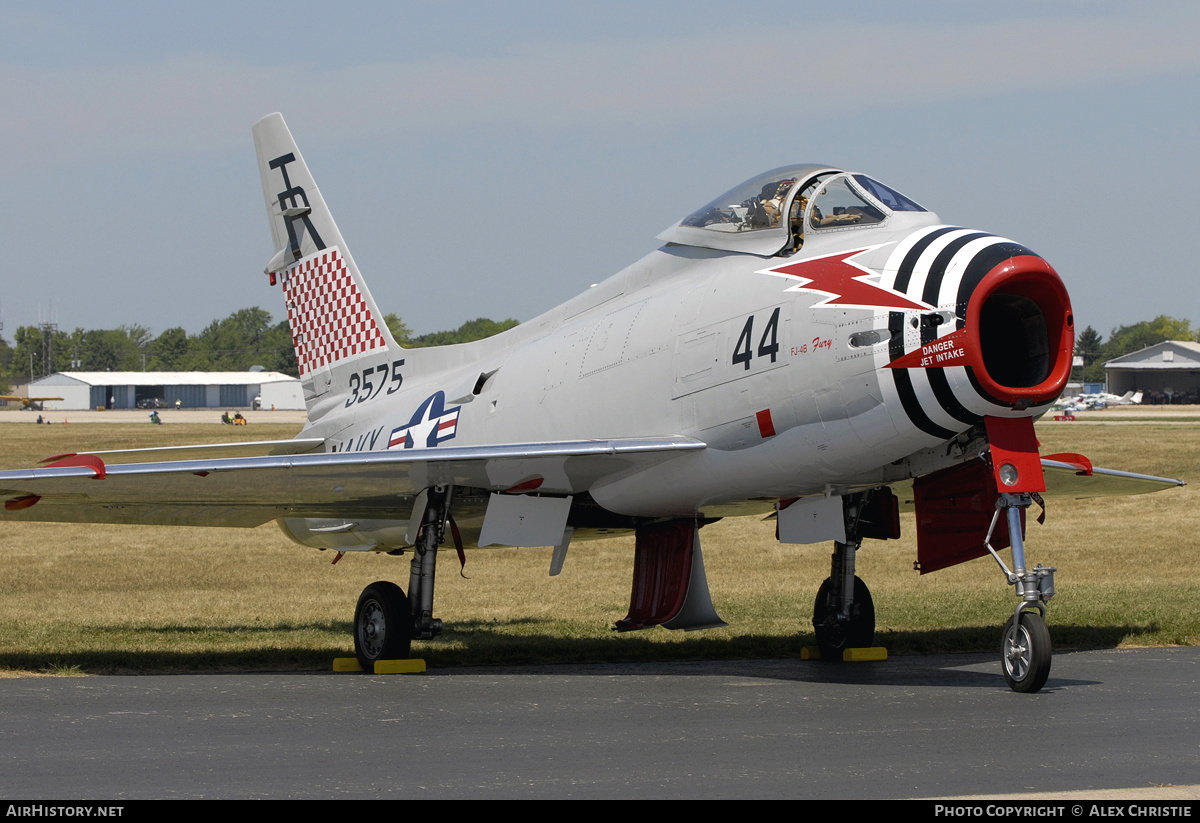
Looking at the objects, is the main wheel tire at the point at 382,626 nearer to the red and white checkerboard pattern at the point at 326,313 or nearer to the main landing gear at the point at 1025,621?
the red and white checkerboard pattern at the point at 326,313

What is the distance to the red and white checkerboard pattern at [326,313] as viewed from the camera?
15672 millimetres

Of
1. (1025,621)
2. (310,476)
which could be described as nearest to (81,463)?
(310,476)

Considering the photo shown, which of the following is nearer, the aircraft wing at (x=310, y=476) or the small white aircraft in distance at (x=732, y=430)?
the small white aircraft in distance at (x=732, y=430)

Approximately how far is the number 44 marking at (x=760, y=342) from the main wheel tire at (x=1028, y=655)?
2.60 meters

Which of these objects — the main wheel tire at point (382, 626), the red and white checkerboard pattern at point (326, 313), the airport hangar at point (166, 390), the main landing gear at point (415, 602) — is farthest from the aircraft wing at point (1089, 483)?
the airport hangar at point (166, 390)

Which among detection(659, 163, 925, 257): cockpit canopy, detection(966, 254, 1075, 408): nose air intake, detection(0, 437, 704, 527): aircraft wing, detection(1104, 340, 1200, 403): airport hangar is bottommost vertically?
detection(0, 437, 704, 527): aircraft wing

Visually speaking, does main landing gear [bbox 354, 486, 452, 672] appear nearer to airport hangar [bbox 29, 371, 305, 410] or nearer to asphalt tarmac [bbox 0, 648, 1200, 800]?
asphalt tarmac [bbox 0, 648, 1200, 800]

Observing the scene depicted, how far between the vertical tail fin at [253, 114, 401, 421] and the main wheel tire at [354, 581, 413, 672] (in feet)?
13.2

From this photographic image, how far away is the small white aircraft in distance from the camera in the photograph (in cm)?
912

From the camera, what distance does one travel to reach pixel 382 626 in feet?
39.2

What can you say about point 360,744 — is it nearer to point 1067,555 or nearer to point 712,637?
point 712,637

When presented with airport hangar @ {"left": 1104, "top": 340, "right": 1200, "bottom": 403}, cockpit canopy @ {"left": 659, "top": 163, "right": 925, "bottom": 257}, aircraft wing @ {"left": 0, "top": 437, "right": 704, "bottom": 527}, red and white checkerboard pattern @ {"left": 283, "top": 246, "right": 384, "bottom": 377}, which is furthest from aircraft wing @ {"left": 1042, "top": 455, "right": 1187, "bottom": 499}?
airport hangar @ {"left": 1104, "top": 340, "right": 1200, "bottom": 403}
